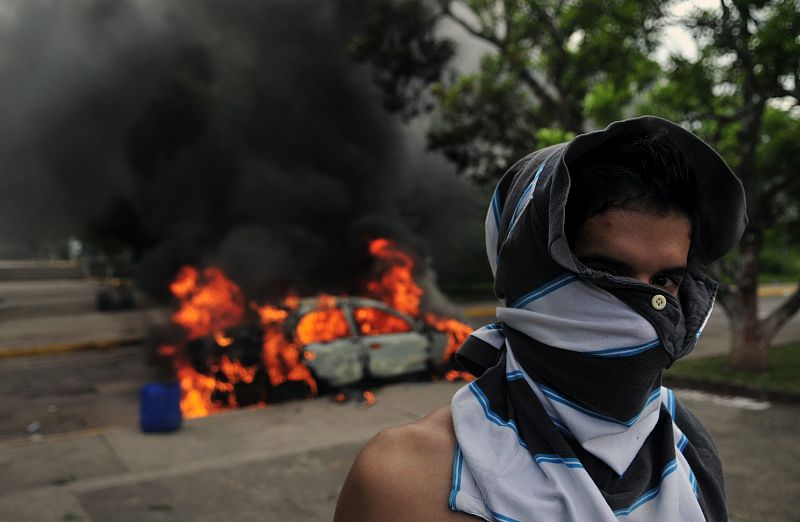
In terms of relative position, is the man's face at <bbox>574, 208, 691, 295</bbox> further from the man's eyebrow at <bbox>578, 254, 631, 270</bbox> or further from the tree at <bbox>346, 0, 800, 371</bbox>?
the tree at <bbox>346, 0, 800, 371</bbox>

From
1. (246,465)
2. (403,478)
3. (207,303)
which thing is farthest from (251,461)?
(207,303)

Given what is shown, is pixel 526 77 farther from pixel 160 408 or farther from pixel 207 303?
pixel 160 408

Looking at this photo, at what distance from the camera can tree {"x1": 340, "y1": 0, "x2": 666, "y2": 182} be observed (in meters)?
10.5

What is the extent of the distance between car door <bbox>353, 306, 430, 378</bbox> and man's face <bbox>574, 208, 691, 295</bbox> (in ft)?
23.9

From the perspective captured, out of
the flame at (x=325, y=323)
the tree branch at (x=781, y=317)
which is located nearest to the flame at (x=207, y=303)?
the flame at (x=325, y=323)

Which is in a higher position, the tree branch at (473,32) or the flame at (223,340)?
the tree branch at (473,32)

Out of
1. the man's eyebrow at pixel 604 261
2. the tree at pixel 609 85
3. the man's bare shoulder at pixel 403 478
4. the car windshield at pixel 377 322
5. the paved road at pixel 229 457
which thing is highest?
the tree at pixel 609 85

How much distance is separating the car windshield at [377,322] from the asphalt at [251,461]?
77 centimetres

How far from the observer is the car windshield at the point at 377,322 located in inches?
338

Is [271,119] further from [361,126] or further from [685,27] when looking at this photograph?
[685,27]

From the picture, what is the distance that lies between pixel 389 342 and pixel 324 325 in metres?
0.89

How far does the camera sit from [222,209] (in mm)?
14719

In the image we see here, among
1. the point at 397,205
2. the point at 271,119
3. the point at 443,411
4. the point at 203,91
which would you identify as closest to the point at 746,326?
the point at 397,205

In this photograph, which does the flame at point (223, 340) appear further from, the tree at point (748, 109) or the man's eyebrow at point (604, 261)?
the man's eyebrow at point (604, 261)
